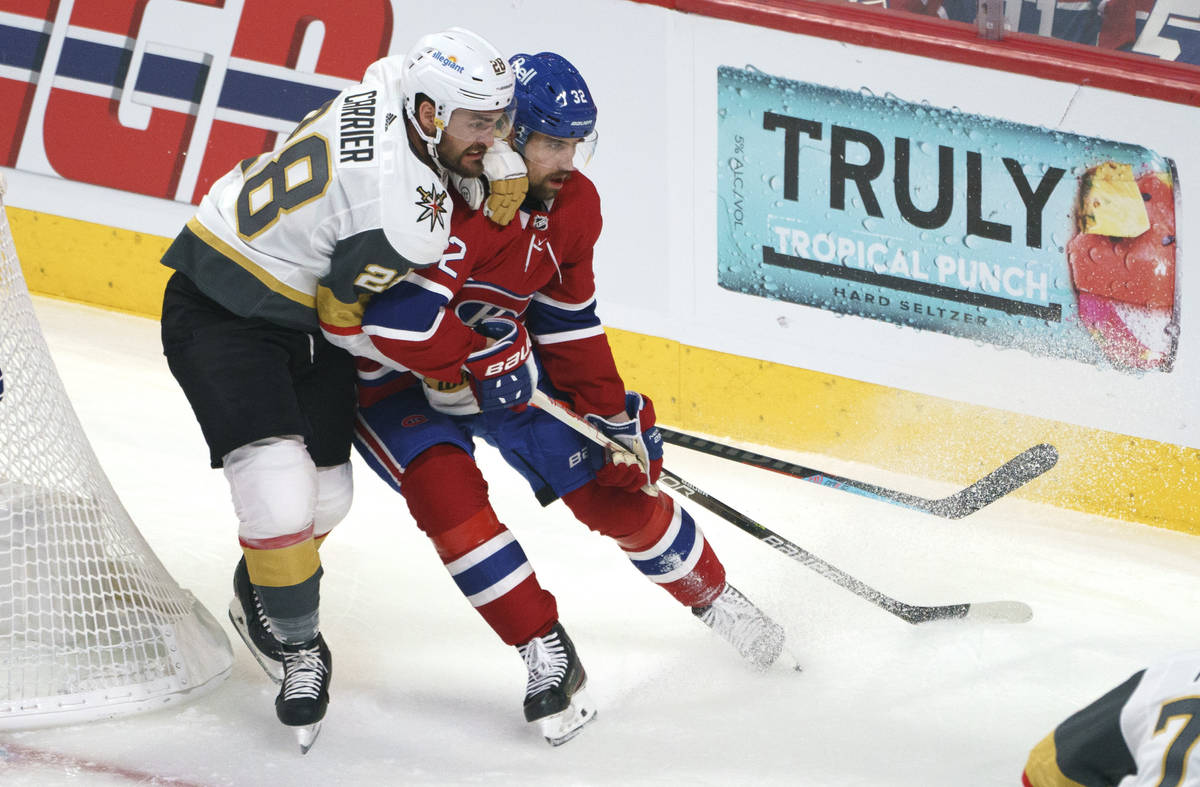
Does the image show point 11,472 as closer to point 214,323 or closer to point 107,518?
point 107,518

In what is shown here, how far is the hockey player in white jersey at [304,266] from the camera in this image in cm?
209

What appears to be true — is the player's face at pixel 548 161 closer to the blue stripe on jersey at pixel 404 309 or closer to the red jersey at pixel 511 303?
→ the red jersey at pixel 511 303

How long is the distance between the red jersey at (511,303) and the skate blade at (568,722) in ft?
1.72

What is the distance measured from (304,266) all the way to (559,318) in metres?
0.52

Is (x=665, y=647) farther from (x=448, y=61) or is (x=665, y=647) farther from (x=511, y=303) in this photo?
(x=448, y=61)

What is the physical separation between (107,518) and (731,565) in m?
1.38

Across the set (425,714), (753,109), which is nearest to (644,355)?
(753,109)

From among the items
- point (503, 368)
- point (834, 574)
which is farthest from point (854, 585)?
point (503, 368)

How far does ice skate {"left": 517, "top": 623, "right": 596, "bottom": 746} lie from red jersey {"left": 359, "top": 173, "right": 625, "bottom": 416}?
0.45 metres

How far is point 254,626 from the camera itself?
249 centimetres

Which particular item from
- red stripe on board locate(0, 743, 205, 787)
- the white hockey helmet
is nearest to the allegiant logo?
the white hockey helmet

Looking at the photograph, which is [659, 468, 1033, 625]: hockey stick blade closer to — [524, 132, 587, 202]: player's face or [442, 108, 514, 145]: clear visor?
[524, 132, 587, 202]: player's face

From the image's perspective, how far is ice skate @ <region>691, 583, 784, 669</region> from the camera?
8.58 feet

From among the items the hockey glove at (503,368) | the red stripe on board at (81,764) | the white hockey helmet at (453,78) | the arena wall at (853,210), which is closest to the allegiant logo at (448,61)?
→ the white hockey helmet at (453,78)
